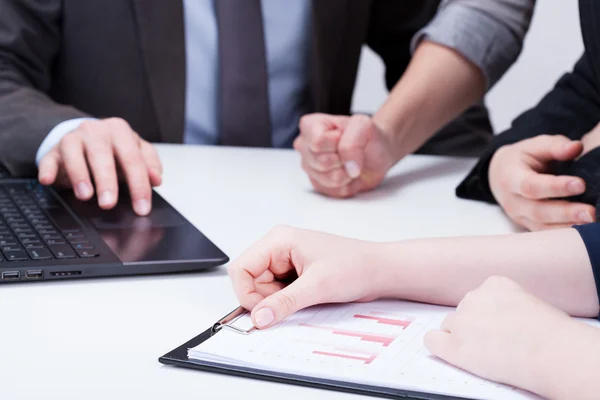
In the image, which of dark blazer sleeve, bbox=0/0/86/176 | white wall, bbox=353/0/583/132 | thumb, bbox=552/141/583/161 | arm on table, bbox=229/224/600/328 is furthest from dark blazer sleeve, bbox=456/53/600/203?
white wall, bbox=353/0/583/132

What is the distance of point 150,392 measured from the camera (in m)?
0.50

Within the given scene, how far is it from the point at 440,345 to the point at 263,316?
0.13 meters

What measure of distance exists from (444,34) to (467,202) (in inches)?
13.9

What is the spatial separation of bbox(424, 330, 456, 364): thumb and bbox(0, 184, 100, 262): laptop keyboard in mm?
334

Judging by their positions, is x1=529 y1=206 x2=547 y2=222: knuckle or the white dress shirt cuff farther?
the white dress shirt cuff

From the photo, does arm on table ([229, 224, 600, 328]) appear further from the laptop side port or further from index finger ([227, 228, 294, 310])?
the laptop side port

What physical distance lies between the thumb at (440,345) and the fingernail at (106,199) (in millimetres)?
456

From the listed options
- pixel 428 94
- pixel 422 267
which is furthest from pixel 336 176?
pixel 422 267

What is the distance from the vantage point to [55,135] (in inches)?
42.9

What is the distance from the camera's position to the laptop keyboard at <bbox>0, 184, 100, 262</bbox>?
0.72m

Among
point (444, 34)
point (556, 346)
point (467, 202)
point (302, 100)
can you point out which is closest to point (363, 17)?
point (302, 100)

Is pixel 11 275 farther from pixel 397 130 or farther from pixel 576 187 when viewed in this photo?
pixel 397 130

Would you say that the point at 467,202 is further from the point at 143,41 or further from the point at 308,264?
the point at 143,41

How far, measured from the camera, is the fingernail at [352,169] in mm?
1063
